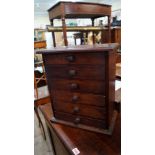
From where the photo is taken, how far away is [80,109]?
0.80 m

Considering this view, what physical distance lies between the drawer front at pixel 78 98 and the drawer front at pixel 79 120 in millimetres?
89

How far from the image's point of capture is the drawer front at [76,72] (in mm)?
665

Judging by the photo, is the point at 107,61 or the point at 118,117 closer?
the point at 107,61

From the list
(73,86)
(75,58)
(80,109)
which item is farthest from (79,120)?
(75,58)

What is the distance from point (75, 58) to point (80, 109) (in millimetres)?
289

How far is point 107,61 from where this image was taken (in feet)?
2.06

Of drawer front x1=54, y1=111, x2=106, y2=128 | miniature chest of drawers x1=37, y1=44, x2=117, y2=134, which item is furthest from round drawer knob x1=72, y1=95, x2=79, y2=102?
drawer front x1=54, y1=111, x2=106, y2=128

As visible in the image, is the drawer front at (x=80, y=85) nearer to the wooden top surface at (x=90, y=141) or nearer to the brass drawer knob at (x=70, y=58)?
the brass drawer knob at (x=70, y=58)

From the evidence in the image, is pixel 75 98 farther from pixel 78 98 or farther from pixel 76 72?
pixel 76 72

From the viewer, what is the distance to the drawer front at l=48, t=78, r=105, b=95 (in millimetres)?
691
